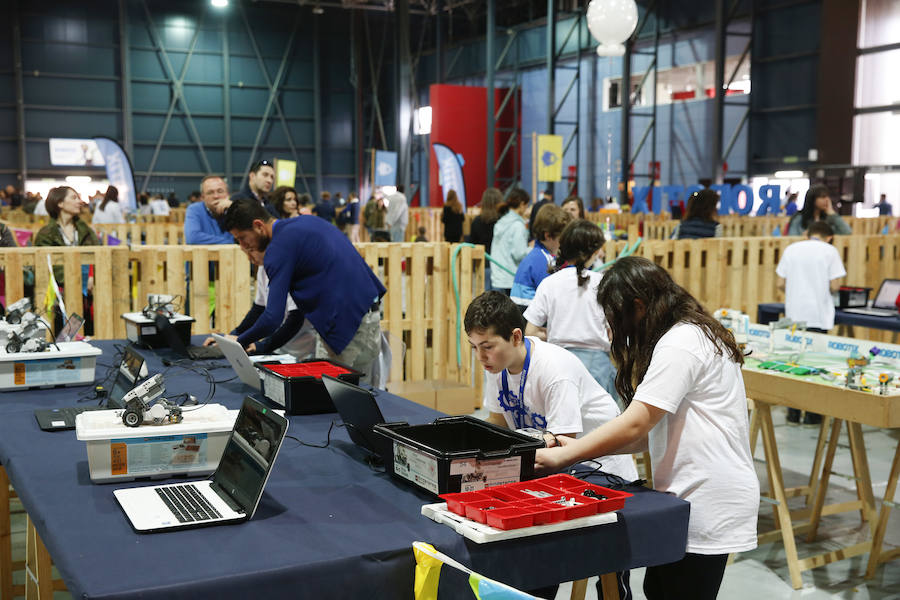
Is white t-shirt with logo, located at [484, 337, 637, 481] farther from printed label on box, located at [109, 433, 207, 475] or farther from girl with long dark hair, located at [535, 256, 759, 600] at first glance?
printed label on box, located at [109, 433, 207, 475]

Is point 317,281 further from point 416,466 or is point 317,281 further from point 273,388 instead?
point 416,466

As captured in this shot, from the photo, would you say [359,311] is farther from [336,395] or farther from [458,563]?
[458,563]

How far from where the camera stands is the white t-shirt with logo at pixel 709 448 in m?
2.20

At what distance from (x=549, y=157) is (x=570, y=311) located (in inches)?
444

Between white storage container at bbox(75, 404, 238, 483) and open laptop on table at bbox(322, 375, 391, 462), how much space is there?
1.11 feet

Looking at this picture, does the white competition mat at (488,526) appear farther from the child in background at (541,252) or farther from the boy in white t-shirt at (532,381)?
the child in background at (541,252)

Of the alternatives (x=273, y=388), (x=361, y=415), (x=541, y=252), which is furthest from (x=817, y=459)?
(x=361, y=415)

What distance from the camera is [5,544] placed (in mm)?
3414

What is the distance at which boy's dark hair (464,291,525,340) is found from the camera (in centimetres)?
264

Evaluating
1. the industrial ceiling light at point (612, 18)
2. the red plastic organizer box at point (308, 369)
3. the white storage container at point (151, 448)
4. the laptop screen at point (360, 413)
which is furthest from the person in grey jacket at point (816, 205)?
Answer: the white storage container at point (151, 448)

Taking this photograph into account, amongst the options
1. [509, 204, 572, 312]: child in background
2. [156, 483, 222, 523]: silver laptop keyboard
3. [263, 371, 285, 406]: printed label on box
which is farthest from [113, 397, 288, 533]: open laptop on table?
[509, 204, 572, 312]: child in background

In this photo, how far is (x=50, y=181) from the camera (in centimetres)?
2347

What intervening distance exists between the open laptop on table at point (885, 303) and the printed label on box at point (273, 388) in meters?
4.87

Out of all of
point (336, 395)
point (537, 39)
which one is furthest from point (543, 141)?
point (336, 395)
